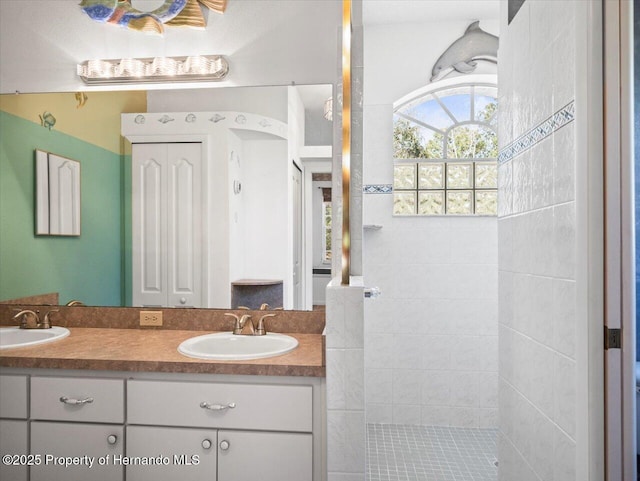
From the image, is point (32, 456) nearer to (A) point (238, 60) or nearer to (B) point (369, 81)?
(A) point (238, 60)

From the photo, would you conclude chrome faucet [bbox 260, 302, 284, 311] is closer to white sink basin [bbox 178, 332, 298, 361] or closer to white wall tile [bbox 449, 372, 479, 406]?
white sink basin [bbox 178, 332, 298, 361]

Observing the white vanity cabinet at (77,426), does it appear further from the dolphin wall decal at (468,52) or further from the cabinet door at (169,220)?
the dolphin wall decal at (468,52)

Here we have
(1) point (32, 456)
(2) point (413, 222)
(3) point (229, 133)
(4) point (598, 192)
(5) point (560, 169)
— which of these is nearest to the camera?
(4) point (598, 192)

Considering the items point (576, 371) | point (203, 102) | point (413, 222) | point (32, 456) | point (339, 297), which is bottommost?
point (32, 456)

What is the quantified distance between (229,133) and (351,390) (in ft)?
4.40

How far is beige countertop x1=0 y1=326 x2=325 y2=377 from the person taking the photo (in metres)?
1.48

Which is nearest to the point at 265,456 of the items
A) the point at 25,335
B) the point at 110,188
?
the point at 25,335

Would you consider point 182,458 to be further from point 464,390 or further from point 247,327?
point 464,390

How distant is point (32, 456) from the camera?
1.56m

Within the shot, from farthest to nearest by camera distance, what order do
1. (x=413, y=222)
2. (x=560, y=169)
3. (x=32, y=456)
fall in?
(x=413, y=222), (x=32, y=456), (x=560, y=169)

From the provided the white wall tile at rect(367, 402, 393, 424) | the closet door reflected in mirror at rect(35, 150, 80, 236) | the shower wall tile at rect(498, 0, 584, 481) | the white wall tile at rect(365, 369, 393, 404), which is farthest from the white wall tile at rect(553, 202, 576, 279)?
the closet door reflected in mirror at rect(35, 150, 80, 236)

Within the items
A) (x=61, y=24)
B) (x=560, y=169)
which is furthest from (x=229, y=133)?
(x=560, y=169)

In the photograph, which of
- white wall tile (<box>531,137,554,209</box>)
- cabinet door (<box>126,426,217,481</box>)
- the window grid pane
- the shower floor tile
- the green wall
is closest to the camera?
white wall tile (<box>531,137,554,209</box>)

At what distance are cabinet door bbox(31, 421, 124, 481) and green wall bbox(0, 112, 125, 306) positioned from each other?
0.68 m
